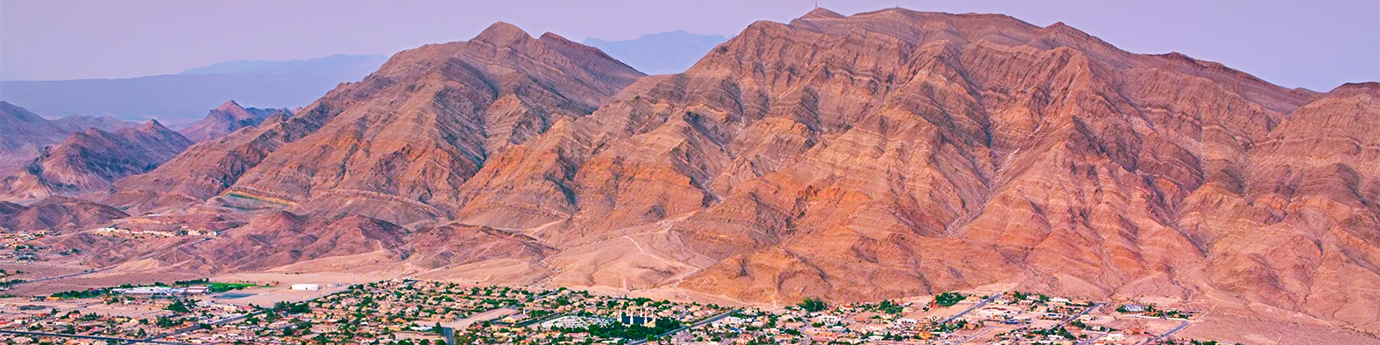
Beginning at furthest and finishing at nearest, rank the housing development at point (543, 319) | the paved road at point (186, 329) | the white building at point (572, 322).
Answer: the white building at point (572, 322) → the paved road at point (186, 329) → the housing development at point (543, 319)

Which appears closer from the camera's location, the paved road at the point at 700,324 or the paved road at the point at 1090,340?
the paved road at the point at 1090,340

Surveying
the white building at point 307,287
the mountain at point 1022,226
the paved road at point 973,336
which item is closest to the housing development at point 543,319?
→ the paved road at point 973,336

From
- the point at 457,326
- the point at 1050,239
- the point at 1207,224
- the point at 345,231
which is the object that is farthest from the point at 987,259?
the point at 345,231

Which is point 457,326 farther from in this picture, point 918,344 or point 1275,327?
point 1275,327

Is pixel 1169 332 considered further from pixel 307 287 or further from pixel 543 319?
pixel 307 287

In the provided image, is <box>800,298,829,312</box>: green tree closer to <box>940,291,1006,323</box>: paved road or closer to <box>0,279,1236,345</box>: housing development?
<box>0,279,1236,345</box>: housing development

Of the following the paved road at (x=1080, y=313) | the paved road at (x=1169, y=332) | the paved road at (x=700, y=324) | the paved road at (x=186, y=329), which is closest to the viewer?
the paved road at (x=1169, y=332)

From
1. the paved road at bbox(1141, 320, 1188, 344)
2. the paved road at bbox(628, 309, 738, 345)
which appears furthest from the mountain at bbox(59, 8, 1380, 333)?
the paved road at bbox(1141, 320, 1188, 344)

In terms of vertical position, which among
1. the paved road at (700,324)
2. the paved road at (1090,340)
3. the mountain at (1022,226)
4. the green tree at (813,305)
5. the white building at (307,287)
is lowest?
the paved road at (1090,340)

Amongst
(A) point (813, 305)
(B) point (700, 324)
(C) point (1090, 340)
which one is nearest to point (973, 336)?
(C) point (1090, 340)

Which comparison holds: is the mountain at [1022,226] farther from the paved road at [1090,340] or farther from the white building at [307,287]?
the paved road at [1090,340]
